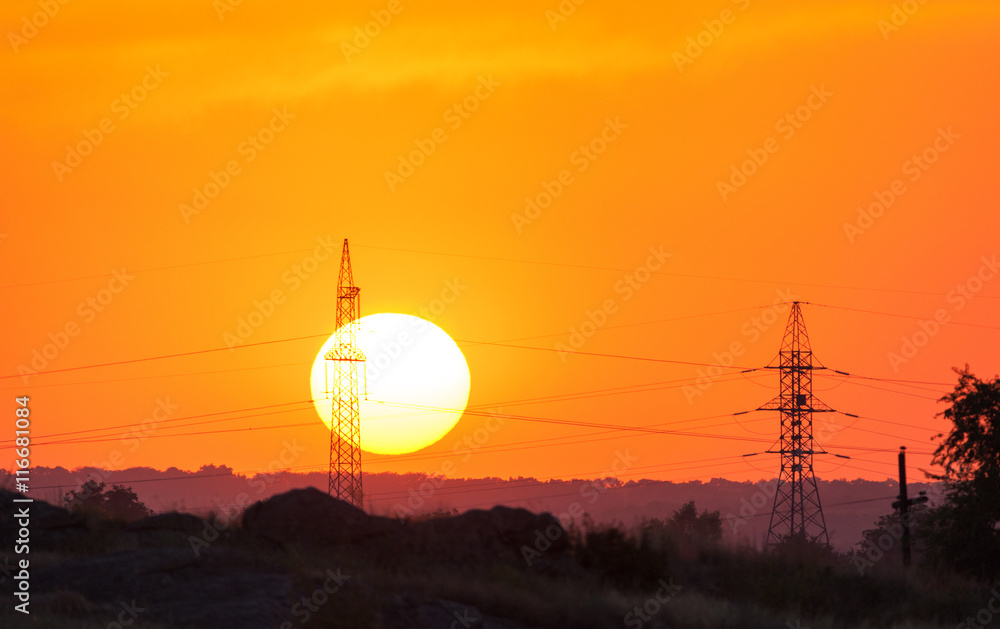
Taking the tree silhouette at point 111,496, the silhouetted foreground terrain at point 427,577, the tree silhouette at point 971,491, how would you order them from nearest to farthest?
the silhouetted foreground terrain at point 427,577, the tree silhouette at point 971,491, the tree silhouette at point 111,496

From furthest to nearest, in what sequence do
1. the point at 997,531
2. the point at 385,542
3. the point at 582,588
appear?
the point at 997,531
the point at 385,542
the point at 582,588

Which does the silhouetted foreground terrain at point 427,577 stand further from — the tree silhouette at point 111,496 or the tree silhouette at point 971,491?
the tree silhouette at point 111,496

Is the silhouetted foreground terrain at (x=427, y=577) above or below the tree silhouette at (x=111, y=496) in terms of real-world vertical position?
below

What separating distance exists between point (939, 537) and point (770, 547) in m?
21.8

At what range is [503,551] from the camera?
1182 inches

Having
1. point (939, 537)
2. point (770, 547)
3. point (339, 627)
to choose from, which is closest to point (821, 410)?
point (939, 537)

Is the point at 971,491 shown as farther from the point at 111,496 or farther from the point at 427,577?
the point at 111,496

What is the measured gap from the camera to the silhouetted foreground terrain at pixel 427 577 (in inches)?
979

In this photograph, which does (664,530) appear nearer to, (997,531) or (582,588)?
(582,588)

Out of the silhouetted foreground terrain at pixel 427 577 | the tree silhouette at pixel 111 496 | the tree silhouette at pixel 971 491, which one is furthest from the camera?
the tree silhouette at pixel 111 496

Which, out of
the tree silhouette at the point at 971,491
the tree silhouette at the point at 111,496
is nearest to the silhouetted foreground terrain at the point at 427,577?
the tree silhouette at the point at 971,491

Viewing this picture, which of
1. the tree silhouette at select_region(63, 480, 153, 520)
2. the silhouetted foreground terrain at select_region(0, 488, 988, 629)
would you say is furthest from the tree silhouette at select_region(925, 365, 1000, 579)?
the tree silhouette at select_region(63, 480, 153, 520)

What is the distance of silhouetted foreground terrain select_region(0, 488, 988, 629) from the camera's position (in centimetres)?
2488

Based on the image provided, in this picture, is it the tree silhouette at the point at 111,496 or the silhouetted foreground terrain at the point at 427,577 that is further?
the tree silhouette at the point at 111,496
